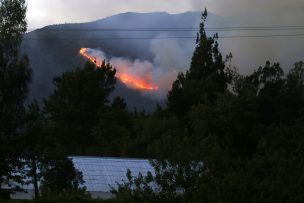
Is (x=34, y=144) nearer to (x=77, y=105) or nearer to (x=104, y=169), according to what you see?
(x=104, y=169)

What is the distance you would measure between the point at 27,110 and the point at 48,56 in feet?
463

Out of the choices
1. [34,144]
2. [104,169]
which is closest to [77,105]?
[104,169]

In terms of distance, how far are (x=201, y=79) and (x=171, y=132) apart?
168 ft

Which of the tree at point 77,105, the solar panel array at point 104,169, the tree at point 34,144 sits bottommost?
the solar panel array at point 104,169

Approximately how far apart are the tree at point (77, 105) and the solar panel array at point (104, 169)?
22.4m

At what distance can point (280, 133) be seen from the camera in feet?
125

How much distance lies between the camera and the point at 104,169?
36.9 metres

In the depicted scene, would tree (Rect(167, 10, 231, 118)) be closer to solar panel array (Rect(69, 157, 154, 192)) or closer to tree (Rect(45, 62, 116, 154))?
tree (Rect(45, 62, 116, 154))

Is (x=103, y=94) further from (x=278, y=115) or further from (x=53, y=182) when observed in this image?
(x=53, y=182)

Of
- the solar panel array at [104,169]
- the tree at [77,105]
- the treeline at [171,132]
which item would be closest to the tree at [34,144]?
the treeline at [171,132]

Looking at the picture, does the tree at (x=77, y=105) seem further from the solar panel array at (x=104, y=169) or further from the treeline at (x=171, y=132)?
the solar panel array at (x=104, y=169)

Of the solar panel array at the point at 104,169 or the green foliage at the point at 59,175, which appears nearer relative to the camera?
the green foliage at the point at 59,175

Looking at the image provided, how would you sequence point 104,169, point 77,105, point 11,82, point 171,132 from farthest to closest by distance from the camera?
point 77,105, point 104,169, point 11,82, point 171,132

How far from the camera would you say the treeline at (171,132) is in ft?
39.2
